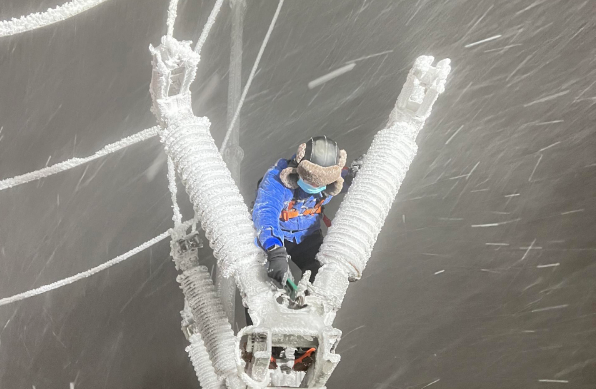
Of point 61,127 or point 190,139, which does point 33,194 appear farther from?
point 190,139

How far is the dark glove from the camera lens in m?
0.72

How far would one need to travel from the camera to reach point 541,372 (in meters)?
1.34

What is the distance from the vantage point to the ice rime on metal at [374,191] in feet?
2.49

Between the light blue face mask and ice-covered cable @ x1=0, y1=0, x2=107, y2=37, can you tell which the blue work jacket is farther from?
ice-covered cable @ x1=0, y1=0, x2=107, y2=37

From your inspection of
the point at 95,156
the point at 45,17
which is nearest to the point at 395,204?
the point at 95,156

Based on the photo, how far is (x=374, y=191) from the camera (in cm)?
81

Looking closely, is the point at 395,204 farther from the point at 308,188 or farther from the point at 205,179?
the point at 205,179

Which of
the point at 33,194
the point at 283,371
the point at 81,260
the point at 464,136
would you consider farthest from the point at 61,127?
the point at 464,136

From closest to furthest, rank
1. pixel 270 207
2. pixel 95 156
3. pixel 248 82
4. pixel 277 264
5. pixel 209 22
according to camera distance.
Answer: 1. pixel 277 264
2. pixel 270 207
3. pixel 95 156
4. pixel 209 22
5. pixel 248 82

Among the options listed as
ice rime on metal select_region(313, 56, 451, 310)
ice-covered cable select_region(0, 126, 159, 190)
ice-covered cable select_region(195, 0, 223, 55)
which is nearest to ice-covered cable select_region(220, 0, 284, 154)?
ice-covered cable select_region(195, 0, 223, 55)

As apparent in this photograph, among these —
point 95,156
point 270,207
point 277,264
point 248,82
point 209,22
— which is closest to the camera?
point 277,264

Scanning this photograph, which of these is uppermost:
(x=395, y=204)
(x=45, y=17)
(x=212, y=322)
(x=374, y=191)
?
(x=45, y=17)

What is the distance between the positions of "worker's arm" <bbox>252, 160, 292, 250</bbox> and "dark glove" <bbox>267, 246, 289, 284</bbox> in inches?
1.0

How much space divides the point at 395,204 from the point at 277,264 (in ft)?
2.50
